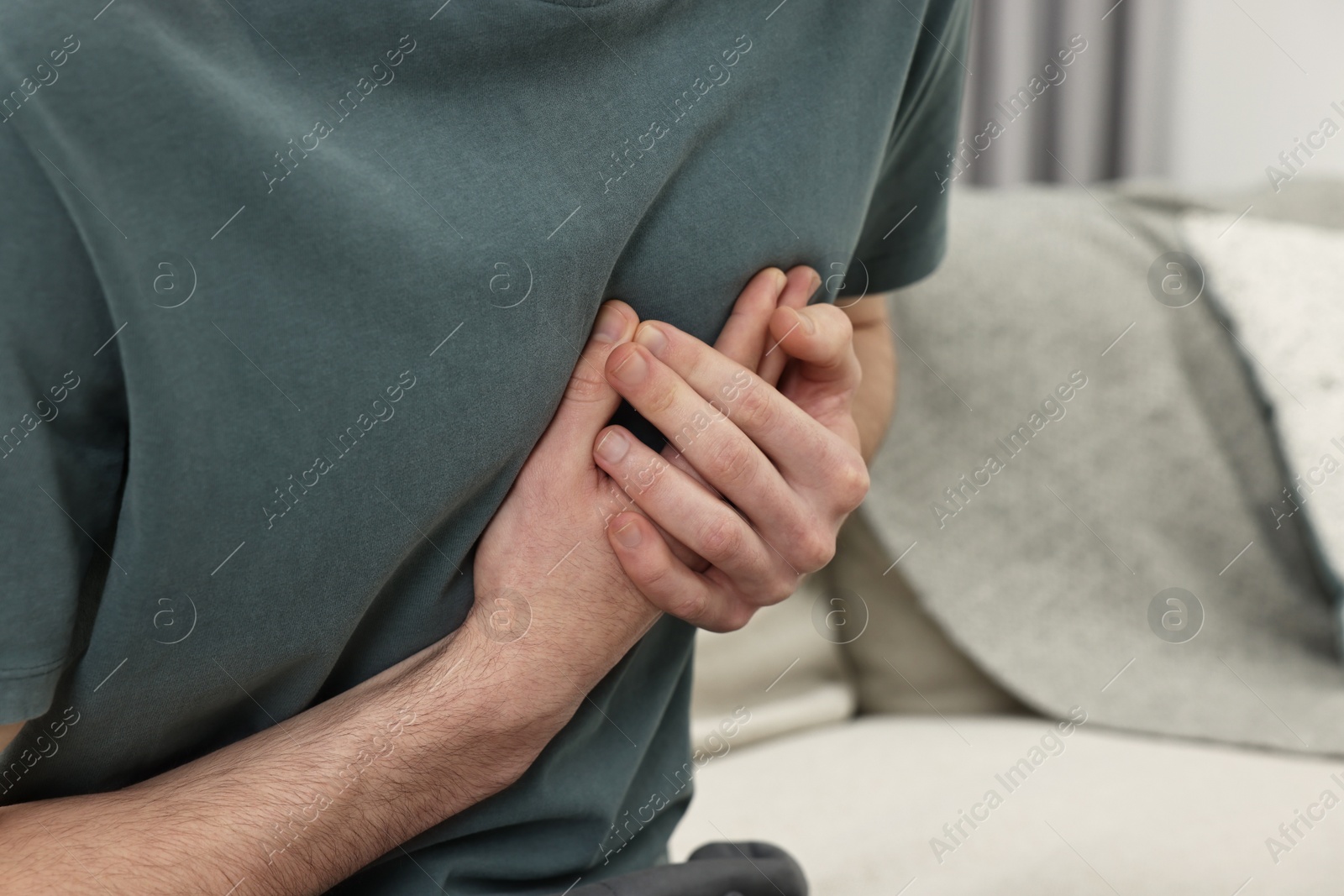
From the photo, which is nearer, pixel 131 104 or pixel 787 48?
pixel 131 104

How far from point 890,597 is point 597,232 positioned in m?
0.89

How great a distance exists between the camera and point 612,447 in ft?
1.83

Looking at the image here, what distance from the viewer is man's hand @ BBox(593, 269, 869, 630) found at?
1.83ft

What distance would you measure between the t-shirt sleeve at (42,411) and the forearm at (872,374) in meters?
0.55

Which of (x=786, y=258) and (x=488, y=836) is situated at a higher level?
(x=786, y=258)

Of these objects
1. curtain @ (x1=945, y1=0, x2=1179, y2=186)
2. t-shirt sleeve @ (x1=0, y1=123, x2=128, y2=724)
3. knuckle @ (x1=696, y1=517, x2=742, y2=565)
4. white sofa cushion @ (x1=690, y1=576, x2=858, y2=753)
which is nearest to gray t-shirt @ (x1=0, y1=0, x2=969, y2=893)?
t-shirt sleeve @ (x1=0, y1=123, x2=128, y2=724)

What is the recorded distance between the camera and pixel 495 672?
0.54 metres

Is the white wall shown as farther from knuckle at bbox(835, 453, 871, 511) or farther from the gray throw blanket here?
knuckle at bbox(835, 453, 871, 511)

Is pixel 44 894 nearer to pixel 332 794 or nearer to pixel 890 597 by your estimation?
pixel 332 794

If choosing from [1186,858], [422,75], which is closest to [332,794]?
Result: [422,75]

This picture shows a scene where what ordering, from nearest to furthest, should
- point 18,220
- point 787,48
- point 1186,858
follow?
point 18,220 → point 787,48 → point 1186,858

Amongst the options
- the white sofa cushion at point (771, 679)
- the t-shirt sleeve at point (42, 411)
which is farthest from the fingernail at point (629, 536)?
the white sofa cushion at point (771, 679)

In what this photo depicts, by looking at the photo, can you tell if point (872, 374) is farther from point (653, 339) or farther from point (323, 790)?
point (323, 790)

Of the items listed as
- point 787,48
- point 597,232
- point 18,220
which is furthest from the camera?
point 787,48
